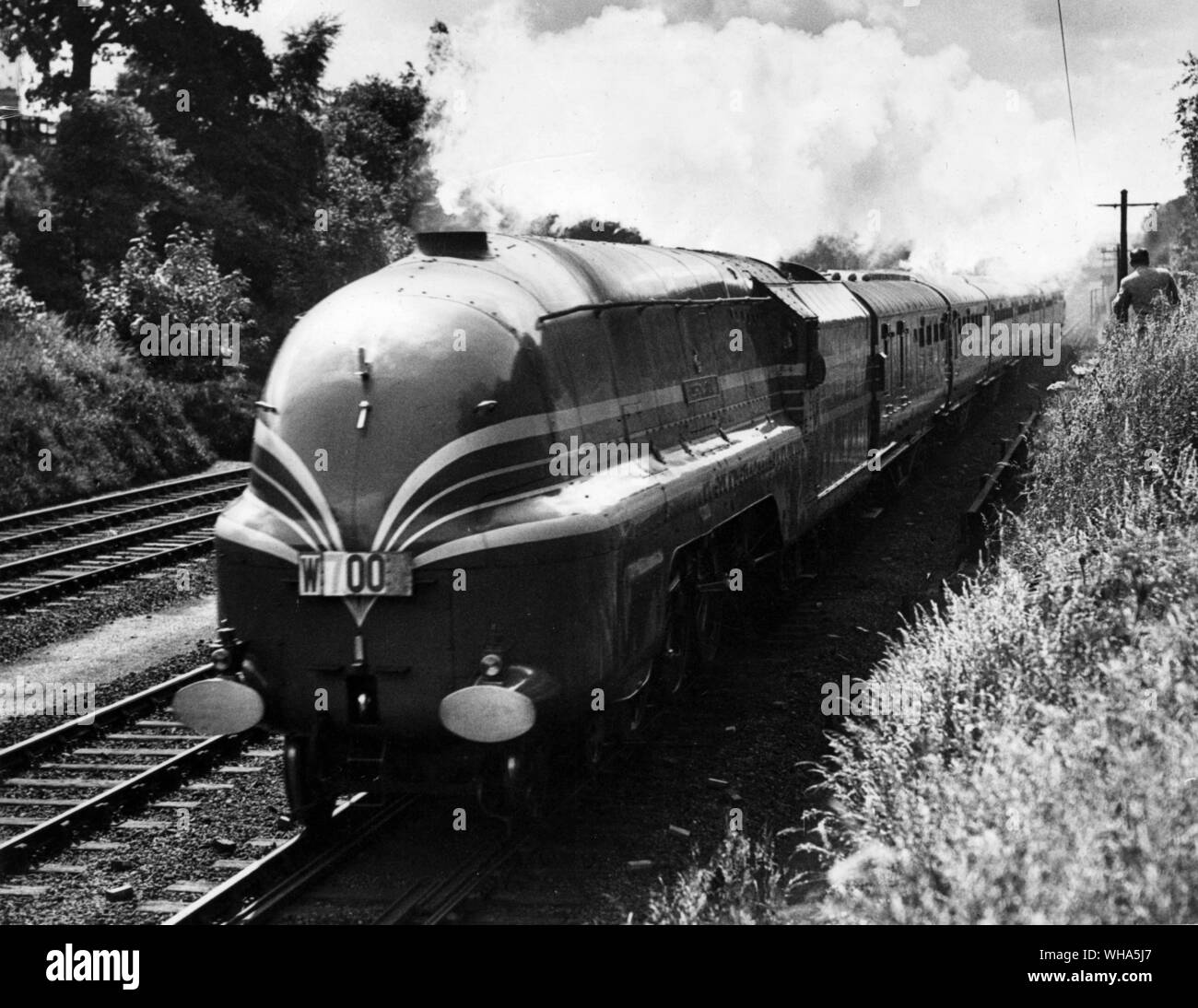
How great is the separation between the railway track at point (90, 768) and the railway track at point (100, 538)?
13.3ft

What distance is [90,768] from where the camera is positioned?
838 cm

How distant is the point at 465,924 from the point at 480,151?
44.3 feet

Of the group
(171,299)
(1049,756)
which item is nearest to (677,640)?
(1049,756)

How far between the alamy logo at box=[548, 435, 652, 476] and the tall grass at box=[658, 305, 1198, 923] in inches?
75.1

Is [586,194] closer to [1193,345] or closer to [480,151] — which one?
[480,151]

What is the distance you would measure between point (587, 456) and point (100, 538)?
34.8ft

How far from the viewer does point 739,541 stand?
9.96m

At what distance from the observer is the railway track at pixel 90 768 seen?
729cm

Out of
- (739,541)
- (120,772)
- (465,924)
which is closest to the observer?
(465,924)

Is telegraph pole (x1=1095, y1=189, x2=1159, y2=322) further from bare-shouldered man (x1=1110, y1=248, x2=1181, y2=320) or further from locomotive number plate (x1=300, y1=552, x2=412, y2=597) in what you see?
locomotive number plate (x1=300, y1=552, x2=412, y2=597)

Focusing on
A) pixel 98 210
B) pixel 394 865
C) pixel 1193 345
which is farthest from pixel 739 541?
pixel 98 210
